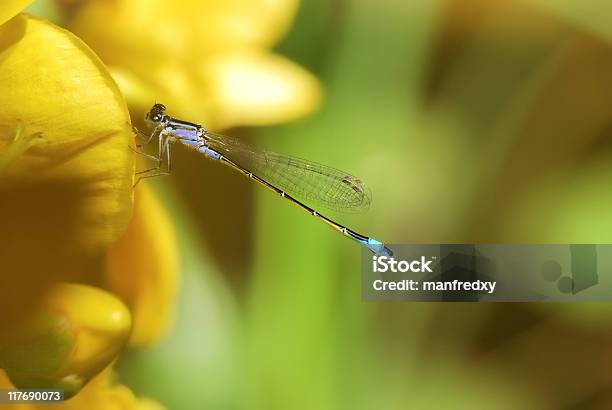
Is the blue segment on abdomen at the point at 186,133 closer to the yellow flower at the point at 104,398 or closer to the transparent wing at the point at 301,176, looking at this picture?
the transparent wing at the point at 301,176

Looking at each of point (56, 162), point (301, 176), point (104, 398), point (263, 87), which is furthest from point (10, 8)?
point (104, 398)

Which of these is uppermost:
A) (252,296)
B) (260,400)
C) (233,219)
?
(233,219)

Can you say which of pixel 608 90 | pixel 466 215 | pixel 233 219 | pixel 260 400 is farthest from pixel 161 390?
pixel 608 90

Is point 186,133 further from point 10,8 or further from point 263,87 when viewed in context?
point 10,8

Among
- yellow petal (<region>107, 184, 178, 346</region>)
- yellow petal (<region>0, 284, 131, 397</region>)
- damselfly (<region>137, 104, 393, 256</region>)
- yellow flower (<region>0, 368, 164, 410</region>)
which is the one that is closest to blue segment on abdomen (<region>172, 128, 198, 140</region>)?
damselfly (<region>137, 104, 393, 256</region>)

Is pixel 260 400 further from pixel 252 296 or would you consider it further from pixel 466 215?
pixel 466 215

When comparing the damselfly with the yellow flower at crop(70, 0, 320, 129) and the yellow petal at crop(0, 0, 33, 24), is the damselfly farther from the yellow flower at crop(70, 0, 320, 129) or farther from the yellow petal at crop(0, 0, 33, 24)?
the yellow petal at crop(0, 0, 33, 24)
